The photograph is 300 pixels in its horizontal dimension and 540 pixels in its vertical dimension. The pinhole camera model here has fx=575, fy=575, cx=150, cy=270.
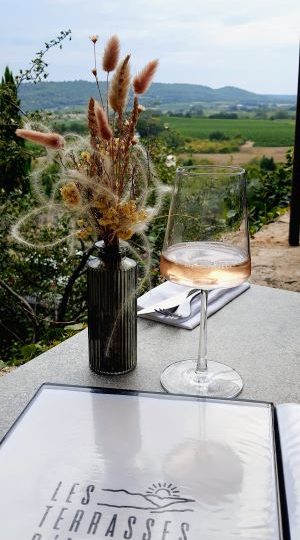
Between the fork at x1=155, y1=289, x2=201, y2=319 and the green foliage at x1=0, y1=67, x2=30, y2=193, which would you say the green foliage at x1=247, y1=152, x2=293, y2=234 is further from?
the fork at x1=155, y1=289, x2=201, y2=319

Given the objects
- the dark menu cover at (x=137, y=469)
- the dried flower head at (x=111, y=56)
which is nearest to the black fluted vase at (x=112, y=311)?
the dark menu cover at (x=137, y=469)

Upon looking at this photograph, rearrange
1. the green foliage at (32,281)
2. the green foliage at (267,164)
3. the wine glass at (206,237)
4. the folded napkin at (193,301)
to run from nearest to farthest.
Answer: the wine glass at (206,237)
the folded napkin at (193,301)
the green foliage at (32,281)
the green foliage at (267,164)

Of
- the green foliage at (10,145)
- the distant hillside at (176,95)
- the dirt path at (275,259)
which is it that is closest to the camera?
the dirt path at (275,259)

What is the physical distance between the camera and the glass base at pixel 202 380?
738 mm

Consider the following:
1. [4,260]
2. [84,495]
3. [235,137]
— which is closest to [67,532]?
[84,495]

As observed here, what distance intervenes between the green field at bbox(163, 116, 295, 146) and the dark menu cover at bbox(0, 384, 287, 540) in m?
2.54

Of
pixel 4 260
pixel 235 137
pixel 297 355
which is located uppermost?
pixel 235 137

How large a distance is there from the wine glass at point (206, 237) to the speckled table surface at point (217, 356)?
5 centimetres

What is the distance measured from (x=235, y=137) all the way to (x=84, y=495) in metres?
2.82

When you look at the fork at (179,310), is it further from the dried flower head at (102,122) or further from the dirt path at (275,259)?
the dirt path at (275,259)

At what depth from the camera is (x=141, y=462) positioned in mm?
541

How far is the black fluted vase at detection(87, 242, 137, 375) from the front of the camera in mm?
734

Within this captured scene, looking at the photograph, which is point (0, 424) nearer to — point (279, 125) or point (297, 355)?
point (297, 355)

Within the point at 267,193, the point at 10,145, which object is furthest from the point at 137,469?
the point at 267,193
